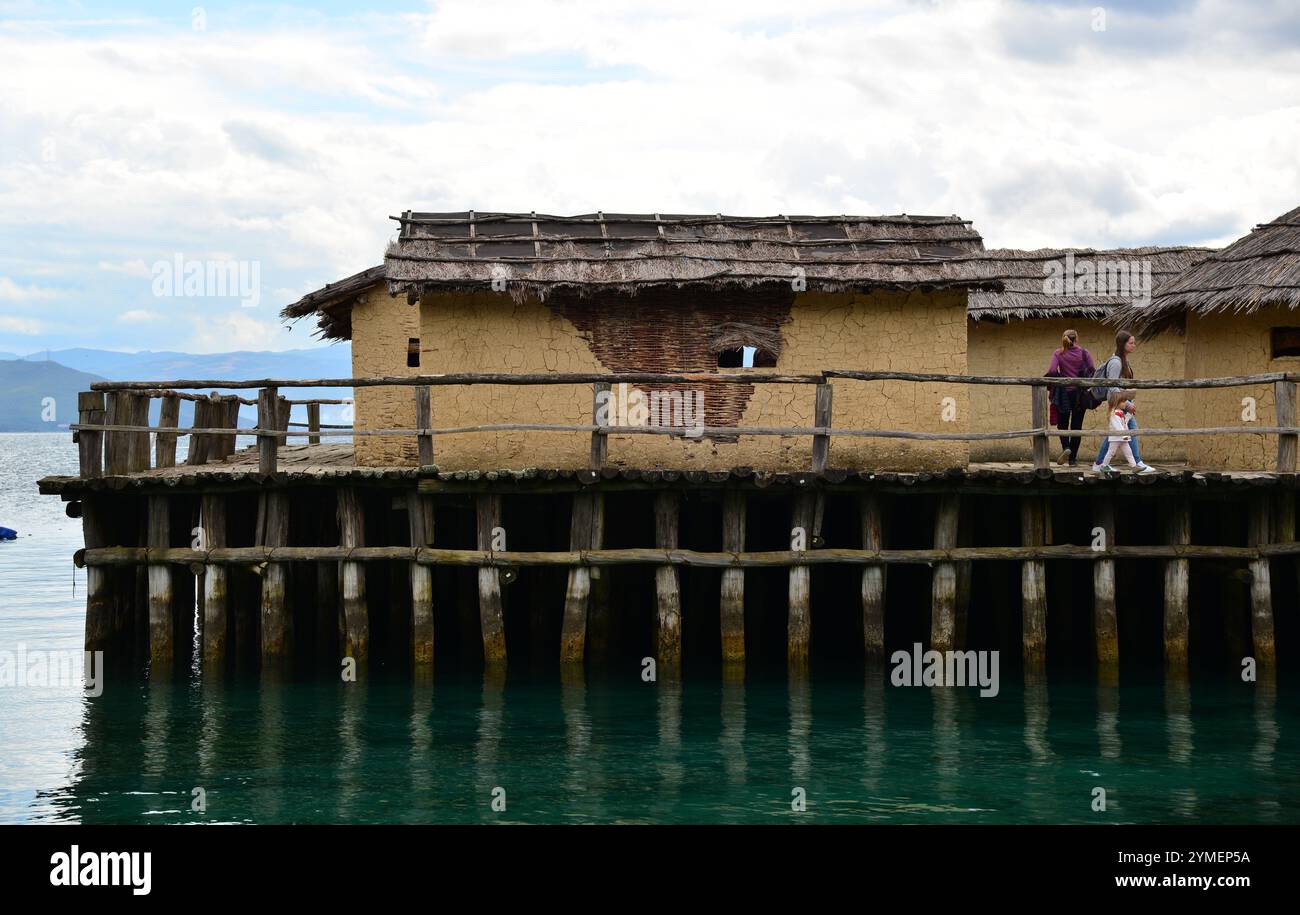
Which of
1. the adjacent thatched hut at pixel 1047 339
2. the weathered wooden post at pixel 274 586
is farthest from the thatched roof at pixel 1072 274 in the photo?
the weathered wooden post at pixel 274 586

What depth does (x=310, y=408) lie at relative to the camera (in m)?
29.5

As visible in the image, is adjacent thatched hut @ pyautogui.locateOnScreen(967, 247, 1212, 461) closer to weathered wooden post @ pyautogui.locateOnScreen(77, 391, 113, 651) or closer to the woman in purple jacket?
the woman in purple jacket

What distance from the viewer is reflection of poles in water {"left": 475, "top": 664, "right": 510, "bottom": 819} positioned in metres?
14.3

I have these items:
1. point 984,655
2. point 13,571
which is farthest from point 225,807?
point 13,571

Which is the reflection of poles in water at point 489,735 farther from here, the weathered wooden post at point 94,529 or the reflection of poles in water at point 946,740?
the weathered wooden post at point 94,529

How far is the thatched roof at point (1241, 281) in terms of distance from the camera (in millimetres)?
19469

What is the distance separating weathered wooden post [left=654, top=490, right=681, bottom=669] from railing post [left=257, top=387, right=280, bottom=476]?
4.57 m

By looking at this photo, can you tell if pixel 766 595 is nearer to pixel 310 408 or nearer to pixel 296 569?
pixel 296 569

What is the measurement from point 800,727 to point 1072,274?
12.6 meters

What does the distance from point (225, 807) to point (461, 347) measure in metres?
7.47

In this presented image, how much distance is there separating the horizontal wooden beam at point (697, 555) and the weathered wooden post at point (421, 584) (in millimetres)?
168

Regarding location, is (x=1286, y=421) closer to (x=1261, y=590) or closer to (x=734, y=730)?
(x=1261, y=590)

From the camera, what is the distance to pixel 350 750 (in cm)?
1586
